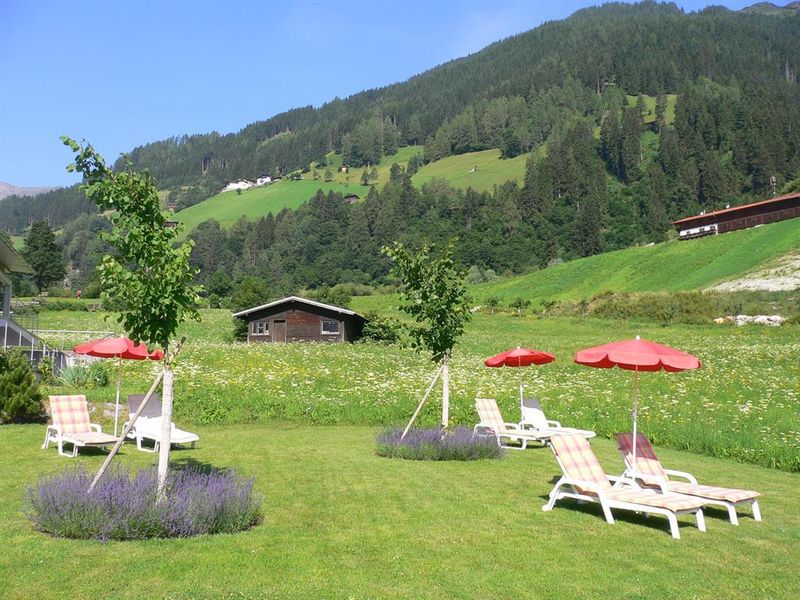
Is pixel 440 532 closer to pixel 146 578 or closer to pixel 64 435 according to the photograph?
pixel 146 578

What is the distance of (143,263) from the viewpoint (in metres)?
8.74

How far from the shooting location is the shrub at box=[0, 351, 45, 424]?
1758cm

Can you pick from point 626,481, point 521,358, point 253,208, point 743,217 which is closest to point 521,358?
point 521,358

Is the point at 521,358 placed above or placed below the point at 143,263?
below

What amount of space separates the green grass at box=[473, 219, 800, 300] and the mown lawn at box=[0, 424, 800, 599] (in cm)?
6283

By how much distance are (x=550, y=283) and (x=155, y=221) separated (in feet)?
262

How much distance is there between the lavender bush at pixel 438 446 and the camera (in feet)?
45.6

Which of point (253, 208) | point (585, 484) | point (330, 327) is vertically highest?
point (253, 208)

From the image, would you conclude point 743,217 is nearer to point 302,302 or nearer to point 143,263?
point 302,302

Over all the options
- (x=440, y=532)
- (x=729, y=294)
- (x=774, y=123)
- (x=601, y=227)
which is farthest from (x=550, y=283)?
(x=774, y=123)

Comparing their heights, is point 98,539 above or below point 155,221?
below

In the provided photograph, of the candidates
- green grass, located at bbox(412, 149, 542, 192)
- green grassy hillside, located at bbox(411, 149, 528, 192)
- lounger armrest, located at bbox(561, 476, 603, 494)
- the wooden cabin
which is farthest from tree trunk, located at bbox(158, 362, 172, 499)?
green grassy hillside, located at bbox(411, 149, 528, 192)

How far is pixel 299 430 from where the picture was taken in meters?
18.5

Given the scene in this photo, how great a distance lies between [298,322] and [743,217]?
65207 millimetres
